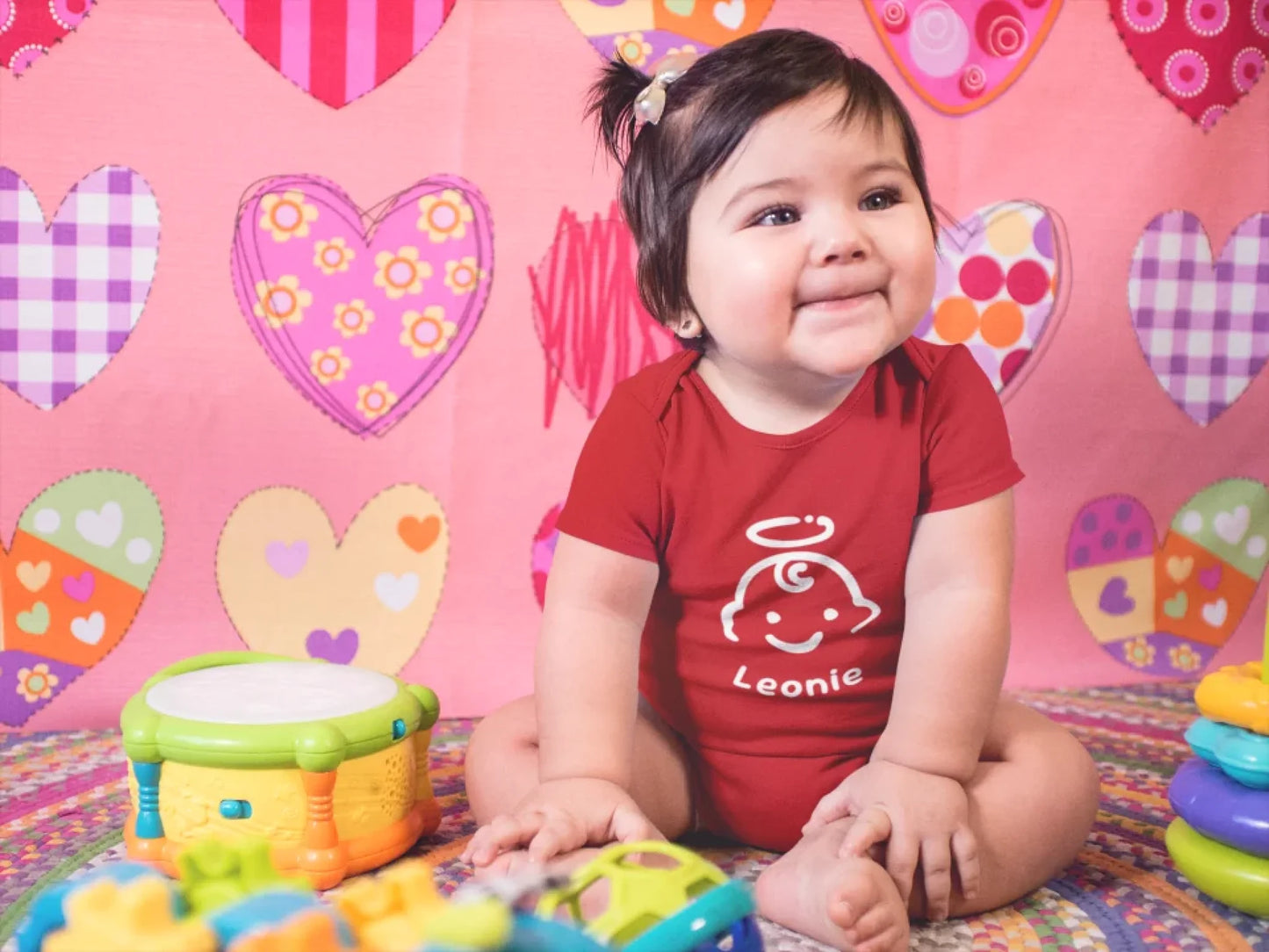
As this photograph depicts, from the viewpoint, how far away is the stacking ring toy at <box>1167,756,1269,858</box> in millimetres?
721

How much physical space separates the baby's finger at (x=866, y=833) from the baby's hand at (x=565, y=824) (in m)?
0.12

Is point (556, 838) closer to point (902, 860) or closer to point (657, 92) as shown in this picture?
point (902, 860)

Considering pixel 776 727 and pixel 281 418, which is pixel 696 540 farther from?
pixel 281 418

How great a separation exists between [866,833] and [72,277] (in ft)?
2.67

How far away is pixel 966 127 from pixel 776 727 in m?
0.63

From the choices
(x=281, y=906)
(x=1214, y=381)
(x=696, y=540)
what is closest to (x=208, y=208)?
(x=696, y=540)

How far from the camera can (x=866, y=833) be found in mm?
727

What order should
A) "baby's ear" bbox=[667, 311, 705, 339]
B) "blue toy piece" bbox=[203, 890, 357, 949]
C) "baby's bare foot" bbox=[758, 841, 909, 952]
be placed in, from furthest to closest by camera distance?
"baby's ear" bbox=[667, 311, 705, 339] → "baby's bare foot" bbox=[758, 841, 909, 952] → "blue toy piece" bbox=[203, 890, 357, 949]

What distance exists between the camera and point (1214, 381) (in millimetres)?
1271

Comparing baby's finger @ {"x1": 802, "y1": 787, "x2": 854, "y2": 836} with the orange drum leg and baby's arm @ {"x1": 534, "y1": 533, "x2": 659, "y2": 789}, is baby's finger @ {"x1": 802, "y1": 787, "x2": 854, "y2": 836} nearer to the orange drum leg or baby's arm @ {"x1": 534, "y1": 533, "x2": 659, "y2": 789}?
baby's arm @ {"x1": 534, "y1": 533, "x2": 659, "y2": 789}

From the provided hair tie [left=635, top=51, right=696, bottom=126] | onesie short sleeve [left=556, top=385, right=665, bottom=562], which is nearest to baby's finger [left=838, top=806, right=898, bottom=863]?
onesie short sleeve [left=556, top=385, right=665, bottom=562]

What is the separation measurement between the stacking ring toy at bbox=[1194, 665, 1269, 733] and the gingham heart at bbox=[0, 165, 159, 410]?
0.89 meters

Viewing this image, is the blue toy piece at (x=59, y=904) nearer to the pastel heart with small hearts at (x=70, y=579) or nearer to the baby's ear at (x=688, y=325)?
the baby's ear at (x=688, y=325)

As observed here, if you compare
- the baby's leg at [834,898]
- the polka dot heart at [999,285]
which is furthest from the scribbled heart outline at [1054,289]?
the baby's leg at [834,898]
